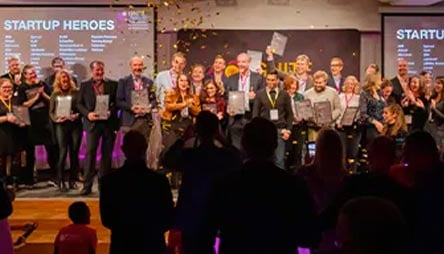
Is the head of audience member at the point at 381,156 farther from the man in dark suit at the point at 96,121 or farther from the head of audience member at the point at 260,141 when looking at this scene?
the man in dark suit at the point at 96,121

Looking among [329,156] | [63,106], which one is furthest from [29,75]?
[329,156]

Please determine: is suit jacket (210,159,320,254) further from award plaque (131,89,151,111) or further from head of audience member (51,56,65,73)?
head of audience member (51,56,65,73)

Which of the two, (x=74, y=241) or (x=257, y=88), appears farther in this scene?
(x=257, y=88)

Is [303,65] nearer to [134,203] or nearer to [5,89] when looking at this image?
[5,89]

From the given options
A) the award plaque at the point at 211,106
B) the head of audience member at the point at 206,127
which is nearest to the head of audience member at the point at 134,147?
the head of audience member at the point at 206,127

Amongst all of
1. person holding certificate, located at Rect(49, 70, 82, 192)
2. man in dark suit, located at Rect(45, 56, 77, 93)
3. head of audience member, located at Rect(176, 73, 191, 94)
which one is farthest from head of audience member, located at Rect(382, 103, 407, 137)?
man in dark suit, located at Rect(45, 56, 77, 93)

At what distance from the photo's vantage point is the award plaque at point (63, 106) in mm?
9148

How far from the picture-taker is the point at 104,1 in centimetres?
1169

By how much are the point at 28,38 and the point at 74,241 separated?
7.52 m

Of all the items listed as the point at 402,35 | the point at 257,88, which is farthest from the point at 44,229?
the point at 402,35

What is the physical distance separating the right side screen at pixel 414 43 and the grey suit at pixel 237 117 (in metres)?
3.17

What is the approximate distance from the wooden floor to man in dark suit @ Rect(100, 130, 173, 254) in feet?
9.95

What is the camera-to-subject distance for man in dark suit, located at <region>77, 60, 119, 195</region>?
29.3 feet

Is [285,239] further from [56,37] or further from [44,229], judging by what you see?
[56,37]
